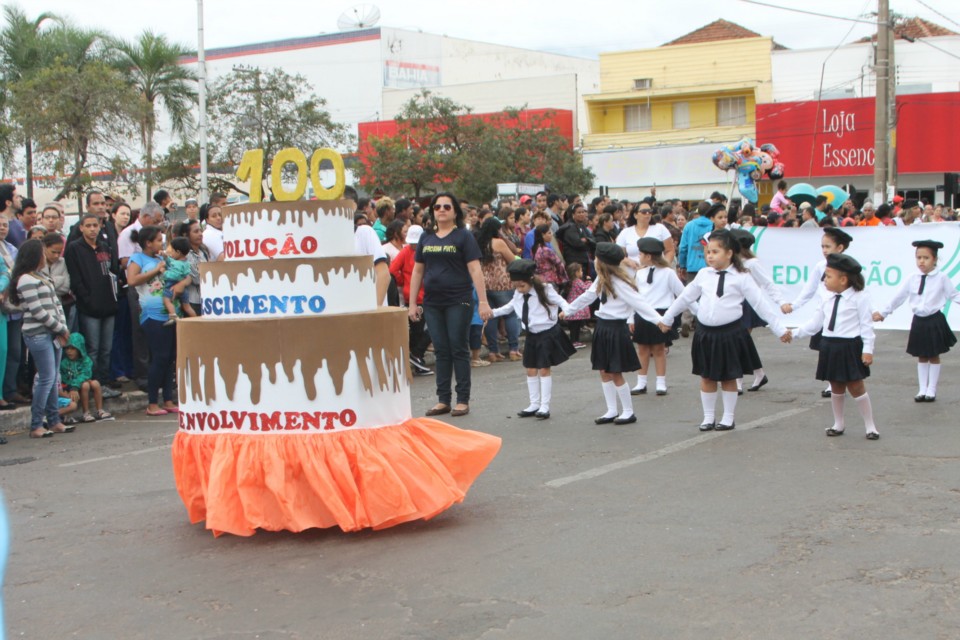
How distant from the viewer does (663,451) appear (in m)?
8.02

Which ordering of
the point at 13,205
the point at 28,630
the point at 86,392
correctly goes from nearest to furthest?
the point at 28,630 → the point at 86,392 → the point at 13,205

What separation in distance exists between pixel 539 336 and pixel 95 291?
4551 millimetres

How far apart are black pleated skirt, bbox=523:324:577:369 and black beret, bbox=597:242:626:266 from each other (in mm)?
771

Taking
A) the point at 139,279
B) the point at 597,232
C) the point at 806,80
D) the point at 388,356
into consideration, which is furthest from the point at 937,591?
the point at 806,80

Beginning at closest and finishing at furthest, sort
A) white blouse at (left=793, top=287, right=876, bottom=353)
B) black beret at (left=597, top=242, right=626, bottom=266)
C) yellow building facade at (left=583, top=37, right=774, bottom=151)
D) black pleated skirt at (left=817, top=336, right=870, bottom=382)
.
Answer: black pleated skirt at (left=817, top=336, right=870, bottom=382) → white blouse at (left=793, top=287, right=876, bottom=353) → black beret at (left=597, top=242, right=626, bottom=266) → yellow building facade at (left=583, top=37, right=774, bottom=151)

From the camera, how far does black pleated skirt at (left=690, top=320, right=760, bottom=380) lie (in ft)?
28.5

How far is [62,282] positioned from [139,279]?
0.76 m

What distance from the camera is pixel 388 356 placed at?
6375 millimetres

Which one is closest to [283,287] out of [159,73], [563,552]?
[563,552]

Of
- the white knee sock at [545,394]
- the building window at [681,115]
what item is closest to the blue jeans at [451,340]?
the white knee sock at [545,394]

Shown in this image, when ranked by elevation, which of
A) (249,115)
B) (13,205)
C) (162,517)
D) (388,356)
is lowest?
(162,517)

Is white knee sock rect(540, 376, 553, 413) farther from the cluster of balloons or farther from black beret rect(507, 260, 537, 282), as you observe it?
the cluster of balloons

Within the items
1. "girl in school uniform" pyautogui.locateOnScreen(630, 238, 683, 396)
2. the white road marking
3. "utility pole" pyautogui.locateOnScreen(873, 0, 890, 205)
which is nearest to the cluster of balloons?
"utility pole" pyautogui.locateOnScreen(873, 0, 890, 205)

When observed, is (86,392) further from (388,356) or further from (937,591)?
(937,591)
